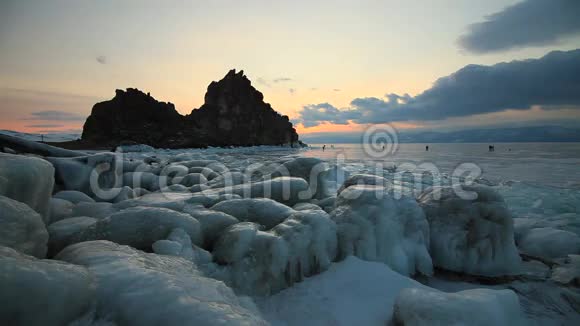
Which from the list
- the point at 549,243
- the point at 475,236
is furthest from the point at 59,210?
the point at 549,243

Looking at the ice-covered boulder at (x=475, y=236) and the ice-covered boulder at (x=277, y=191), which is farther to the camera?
the ice-covered boulder at (x=277, y=191)

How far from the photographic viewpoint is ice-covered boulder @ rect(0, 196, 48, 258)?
1831 mm

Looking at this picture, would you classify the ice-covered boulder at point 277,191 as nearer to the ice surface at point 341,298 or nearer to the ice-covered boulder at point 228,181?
the ice-covered boulder at point 228,181

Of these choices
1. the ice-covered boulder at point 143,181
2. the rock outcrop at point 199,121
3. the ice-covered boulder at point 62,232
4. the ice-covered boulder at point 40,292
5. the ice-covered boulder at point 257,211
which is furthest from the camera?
the rock outcrop at point 199,121

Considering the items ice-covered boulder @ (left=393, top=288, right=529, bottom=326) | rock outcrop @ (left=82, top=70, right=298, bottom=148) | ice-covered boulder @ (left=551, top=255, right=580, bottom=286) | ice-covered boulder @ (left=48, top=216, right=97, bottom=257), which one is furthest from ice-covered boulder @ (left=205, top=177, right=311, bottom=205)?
rock outcrop @ (left=82, top=70, right=298, bottom=148)

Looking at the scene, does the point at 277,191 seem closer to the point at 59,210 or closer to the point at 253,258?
the point at 253,258

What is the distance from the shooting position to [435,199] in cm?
482

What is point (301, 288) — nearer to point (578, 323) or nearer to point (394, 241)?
point (394, 241)

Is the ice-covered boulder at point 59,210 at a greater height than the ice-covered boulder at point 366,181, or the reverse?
the ice-covered boulder at point 366,181

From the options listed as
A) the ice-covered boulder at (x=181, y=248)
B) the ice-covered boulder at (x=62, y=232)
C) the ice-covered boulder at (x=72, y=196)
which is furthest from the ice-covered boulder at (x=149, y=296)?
the ice-covered boulder at (x=72, y=196)

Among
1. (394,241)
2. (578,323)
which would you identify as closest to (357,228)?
(394,241)

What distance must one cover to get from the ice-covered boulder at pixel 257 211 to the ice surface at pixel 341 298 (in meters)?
0.90

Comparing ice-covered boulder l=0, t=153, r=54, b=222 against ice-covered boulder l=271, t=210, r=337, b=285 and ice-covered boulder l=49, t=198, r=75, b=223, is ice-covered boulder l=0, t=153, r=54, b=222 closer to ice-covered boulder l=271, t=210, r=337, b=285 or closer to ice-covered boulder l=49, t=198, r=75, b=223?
ice-covered boulder l=49, t=198, r=75, b=223

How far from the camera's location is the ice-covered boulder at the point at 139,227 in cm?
278
